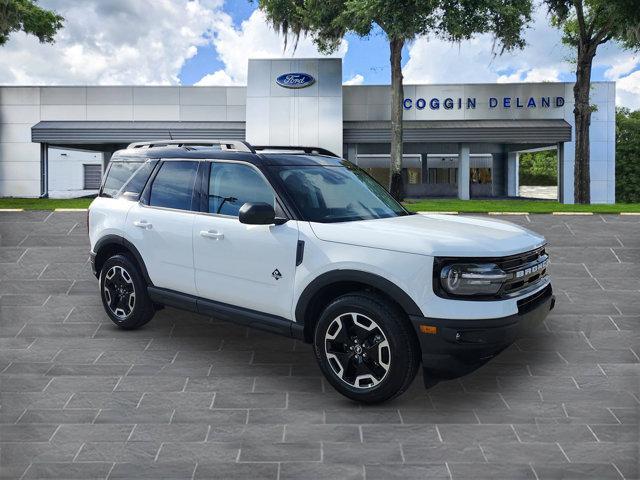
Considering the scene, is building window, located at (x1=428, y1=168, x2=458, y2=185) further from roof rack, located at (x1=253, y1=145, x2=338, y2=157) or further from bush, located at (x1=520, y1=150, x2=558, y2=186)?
roof rack, located at (x1=253, y1=145, x2=338, y2=157)

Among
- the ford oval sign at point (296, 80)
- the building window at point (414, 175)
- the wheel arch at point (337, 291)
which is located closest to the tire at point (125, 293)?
the wheel arch at point (337, 291)

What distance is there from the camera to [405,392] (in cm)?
513

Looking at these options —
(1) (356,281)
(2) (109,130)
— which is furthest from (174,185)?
(2) (109,130)

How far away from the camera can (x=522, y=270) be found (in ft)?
16.4

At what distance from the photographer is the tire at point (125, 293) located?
6.77 metres

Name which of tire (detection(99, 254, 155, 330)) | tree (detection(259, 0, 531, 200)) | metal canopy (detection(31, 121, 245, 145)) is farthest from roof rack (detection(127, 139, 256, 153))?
metal canopy (detection(31, 121, 245, 145))

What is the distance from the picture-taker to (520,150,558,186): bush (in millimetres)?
65438

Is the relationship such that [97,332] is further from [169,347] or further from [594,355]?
[594,355]

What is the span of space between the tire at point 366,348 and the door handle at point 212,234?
1.32m

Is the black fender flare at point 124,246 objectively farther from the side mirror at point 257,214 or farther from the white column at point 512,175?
the white column at point 512,175

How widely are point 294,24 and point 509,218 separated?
57.1ft

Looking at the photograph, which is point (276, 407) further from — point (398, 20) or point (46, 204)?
point (398, 20)

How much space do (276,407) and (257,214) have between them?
4.91 feet

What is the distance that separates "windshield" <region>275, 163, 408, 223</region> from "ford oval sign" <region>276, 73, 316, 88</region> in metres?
24.3
